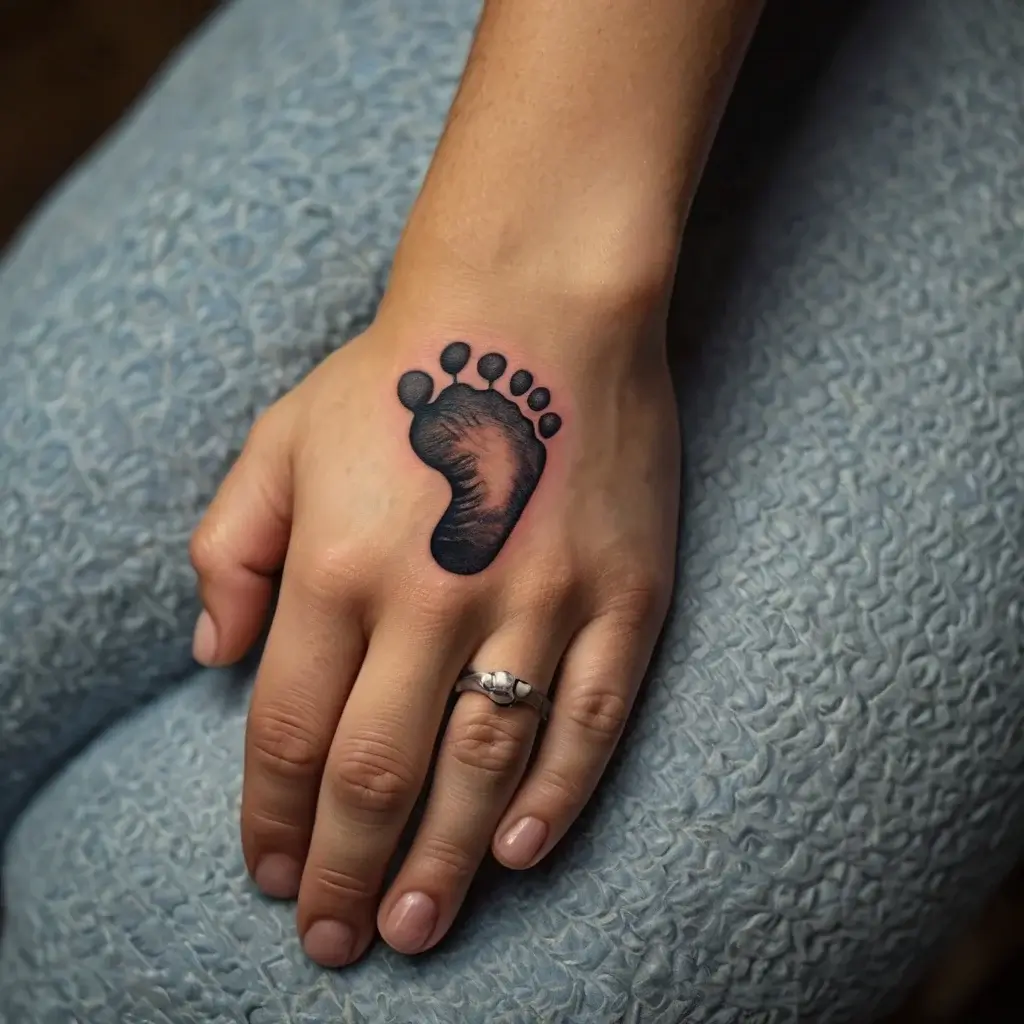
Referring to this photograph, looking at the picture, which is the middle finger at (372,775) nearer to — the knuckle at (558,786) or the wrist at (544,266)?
the knuckle at (558,786)

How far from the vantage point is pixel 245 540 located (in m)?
0.58

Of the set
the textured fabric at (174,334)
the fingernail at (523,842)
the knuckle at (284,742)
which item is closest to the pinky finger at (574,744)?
the fingernail at (523,842)

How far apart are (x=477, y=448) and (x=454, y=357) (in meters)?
0.05

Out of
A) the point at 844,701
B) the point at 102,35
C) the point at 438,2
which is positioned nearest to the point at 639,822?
the point at 844,701

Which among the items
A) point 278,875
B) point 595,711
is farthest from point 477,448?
point 278,875

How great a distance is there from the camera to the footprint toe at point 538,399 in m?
0.55

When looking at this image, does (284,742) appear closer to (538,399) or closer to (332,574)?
(332,574)

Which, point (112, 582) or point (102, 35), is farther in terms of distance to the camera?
point (102, 35)

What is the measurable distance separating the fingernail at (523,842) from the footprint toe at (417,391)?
0.22 meters

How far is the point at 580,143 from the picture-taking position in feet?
1.85

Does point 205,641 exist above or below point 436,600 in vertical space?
below

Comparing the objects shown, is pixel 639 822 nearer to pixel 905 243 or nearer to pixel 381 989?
pixel 381 989

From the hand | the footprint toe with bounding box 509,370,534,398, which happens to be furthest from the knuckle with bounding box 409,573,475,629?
the footprint toe with bounding box 509,370,534,398

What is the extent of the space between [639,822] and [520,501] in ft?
0.59
